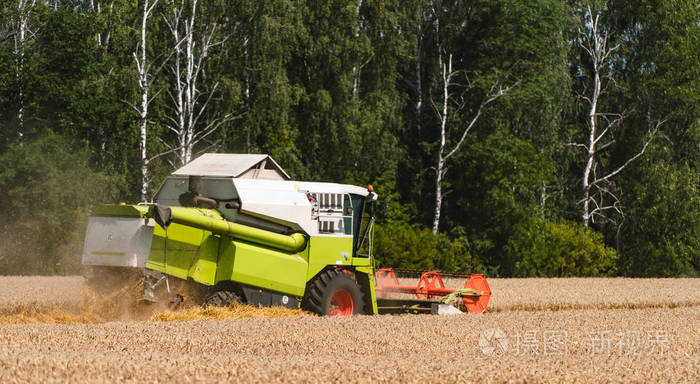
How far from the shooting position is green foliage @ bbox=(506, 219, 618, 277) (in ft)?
121

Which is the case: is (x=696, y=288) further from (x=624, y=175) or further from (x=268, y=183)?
(x=268, y=183)

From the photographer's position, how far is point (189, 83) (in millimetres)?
31719

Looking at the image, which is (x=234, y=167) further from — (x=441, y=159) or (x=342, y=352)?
(x=441, y=159)

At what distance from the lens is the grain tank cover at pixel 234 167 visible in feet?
47.6

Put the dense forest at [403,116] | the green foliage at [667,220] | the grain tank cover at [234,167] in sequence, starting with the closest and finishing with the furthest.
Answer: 1. the grain tank cover at [234,167]
2. the dense forest at [403,116]
3. the green foliage at [667,220]

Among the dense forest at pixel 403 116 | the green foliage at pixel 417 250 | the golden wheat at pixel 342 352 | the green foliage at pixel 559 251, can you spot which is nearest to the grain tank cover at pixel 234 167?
the golden wheat at pixel 342 352

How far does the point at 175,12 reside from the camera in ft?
103

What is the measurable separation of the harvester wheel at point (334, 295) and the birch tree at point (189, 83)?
16711mm

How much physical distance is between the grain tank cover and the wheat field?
8.02 feet

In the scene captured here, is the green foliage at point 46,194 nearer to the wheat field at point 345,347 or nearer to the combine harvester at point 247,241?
the wheat field at point 345,347

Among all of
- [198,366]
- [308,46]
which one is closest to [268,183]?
[198,366]

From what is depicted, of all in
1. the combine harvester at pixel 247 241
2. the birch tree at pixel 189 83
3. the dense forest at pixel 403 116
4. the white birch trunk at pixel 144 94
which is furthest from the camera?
the birch tree at pixel 189 83

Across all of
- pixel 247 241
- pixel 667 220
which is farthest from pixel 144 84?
pixel 667 220

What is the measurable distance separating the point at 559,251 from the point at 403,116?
9693mm
